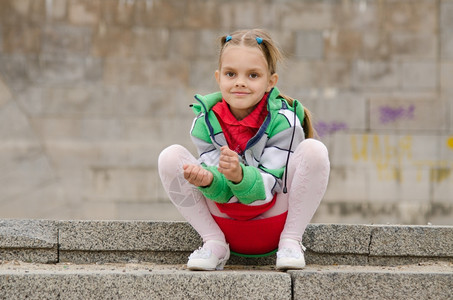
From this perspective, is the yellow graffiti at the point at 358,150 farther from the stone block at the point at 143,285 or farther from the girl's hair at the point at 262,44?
the stone block at the point at 143,285

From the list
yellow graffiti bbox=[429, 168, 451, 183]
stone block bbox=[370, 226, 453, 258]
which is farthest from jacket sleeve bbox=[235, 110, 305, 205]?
yellow graffiti bbox=[429, 168, 451, 183]

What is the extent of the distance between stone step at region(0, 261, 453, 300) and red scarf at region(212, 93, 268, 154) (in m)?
0.61

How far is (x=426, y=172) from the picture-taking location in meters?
7.23

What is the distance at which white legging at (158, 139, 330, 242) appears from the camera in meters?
3.03

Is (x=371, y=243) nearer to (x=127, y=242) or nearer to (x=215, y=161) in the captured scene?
(x=215, y=161)

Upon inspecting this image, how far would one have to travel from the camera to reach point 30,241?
3.38 m

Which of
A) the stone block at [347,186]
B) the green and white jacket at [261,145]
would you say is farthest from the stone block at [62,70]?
the green and white jacket at [261,145]

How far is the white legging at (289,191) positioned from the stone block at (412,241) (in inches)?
19.3

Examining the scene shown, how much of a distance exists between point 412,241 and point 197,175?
1227 millimetres

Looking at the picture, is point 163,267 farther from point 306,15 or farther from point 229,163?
point 306,15

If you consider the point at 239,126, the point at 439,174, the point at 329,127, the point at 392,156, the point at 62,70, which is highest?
the point at 62,70

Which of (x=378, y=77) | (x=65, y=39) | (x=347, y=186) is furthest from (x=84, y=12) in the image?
(x=347, y=186)

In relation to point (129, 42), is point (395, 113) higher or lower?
lower

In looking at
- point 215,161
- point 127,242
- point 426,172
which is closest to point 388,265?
point 215,161
